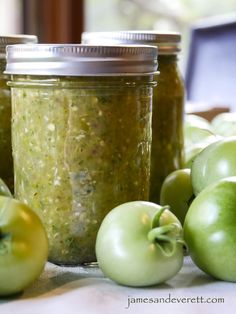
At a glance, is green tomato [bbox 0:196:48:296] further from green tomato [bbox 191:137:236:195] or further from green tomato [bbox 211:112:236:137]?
green tomato [bbox 211:112:236:137]

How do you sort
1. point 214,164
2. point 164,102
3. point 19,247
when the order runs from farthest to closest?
point 164,102 < point 214,164 < point 19,247

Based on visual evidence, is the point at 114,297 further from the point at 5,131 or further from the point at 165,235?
the point at 5,131

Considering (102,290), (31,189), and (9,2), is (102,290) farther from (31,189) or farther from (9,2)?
(9,2)

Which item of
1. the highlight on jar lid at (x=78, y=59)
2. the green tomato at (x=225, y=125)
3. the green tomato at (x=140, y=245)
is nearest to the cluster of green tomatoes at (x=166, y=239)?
the green tomato at (x=140, y=245)

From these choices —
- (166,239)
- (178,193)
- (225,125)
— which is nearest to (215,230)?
(166,239)

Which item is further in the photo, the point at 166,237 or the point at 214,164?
the point at 214,164

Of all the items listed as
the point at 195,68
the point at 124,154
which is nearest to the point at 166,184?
the point at 124,154

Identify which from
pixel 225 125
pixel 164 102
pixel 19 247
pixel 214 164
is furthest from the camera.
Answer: pixel 225 125
